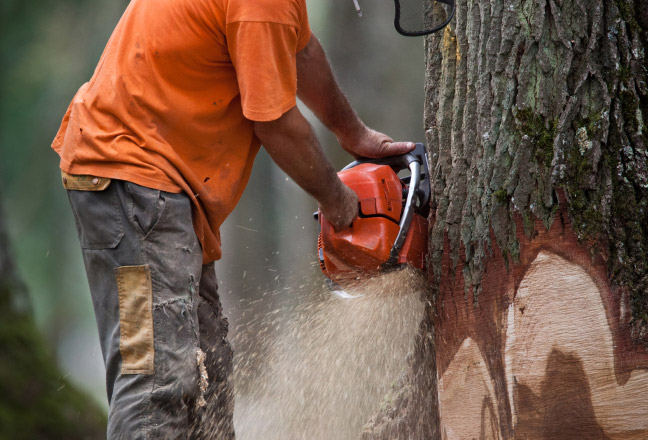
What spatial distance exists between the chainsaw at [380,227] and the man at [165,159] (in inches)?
11.5

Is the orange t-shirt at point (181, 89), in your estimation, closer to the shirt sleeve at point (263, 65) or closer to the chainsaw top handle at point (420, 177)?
the shirt sleeve at point (263, 65)

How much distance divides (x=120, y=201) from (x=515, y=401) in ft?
4.22

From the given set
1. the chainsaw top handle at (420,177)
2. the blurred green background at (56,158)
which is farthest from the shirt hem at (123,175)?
the blurred green background at (56,158)

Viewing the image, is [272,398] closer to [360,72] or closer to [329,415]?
[329,415]

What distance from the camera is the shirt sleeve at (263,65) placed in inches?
67.1

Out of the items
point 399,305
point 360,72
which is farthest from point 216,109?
point 360,72

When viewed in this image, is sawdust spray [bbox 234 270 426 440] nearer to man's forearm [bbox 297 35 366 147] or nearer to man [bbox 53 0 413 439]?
man's forearm [bbox 297 35 366 147]

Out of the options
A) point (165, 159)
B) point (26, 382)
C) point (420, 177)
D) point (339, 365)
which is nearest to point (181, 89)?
point (165, 159)

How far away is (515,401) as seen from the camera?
1.85 m

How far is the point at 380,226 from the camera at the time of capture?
210 centimetres

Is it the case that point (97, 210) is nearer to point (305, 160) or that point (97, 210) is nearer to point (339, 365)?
point (305, 160)

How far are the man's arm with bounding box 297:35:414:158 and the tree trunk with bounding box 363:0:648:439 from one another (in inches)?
15.1

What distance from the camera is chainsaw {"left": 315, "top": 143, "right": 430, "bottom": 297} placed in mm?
2076

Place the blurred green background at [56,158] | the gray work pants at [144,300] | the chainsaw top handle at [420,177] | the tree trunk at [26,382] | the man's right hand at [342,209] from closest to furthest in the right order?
the gray work pants at [144,300], the man's right hand at [342,209], the chainsaw top handle at [420,177], the tree trunk at [26,382], the blurred green background at [56,158]
